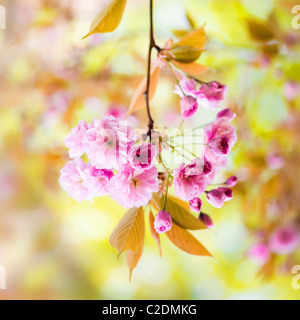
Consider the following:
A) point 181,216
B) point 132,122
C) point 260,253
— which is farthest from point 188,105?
point 260,253

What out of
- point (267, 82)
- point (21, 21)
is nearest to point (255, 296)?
point (267, 82)

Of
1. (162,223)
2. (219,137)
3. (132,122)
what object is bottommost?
(162,223)

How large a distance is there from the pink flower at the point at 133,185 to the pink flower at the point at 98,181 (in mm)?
13

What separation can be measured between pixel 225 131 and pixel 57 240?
2.17 meters

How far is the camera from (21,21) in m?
1.48

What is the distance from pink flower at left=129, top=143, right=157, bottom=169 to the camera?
44 centimetres

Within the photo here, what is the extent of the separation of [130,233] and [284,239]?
94 cm

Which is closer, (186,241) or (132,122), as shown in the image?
(186,241)

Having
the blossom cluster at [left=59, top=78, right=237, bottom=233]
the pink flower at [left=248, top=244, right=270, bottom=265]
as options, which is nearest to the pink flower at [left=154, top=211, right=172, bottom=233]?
the blossom cluster at [left=59, top=78, right=237, bottom=233]

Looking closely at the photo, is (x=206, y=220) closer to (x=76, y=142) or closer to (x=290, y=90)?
(x=76, y=142)

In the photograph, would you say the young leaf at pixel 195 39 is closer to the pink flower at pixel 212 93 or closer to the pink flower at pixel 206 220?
A: the pink flower at pixel 212 93

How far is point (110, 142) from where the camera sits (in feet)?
1.48

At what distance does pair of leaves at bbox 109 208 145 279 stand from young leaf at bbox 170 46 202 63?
234 millimetres

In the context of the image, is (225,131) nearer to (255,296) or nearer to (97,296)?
(255,296)
